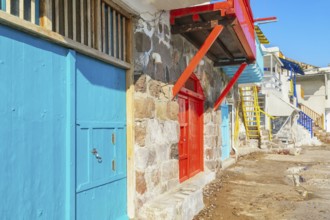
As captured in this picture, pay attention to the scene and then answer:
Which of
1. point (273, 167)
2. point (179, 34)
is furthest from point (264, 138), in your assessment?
point (179, 34)

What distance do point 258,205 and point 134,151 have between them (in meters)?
2.83

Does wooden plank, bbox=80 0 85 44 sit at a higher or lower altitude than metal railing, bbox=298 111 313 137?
higher

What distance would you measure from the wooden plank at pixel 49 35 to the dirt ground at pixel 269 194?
2782 mm

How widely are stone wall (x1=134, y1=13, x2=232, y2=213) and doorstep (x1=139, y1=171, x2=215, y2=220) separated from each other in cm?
9

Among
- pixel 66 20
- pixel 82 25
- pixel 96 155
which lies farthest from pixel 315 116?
pixel 66 20

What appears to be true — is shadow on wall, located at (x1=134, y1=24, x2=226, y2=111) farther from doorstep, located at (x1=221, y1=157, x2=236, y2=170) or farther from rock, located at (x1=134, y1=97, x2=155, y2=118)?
doorstep, located at (x1=221, y1=157, x2=236, y2=170)

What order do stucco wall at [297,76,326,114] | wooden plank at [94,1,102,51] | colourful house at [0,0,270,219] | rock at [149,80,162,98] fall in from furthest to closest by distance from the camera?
1. stucco wall at [297,76,326,114]
2. rock at [149,80,162,98]
3. wooden plank at [94,1,102,51]
4. colourful house at [0,0,270,219]

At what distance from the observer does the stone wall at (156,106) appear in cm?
395

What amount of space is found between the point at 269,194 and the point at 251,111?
27.8ft

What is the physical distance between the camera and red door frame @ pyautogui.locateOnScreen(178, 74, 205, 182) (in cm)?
609

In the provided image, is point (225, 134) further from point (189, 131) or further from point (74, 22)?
point (74, 22)

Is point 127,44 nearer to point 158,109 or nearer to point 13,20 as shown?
point 158,109

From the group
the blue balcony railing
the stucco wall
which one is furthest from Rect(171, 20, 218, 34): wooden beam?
the stucco wall

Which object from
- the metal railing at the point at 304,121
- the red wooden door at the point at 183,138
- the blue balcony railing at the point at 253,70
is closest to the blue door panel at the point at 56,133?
the red wooden door at the point at 183,138
